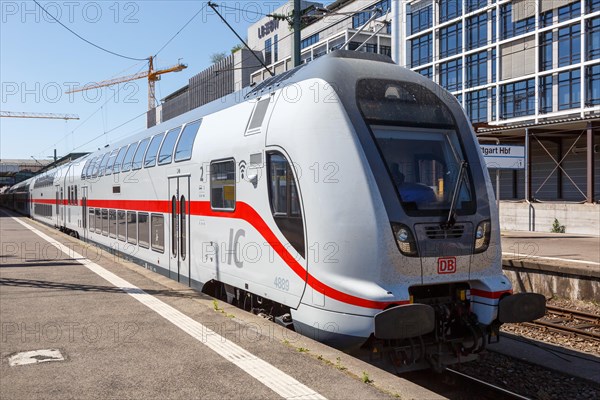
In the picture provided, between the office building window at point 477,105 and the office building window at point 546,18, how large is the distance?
611 cm

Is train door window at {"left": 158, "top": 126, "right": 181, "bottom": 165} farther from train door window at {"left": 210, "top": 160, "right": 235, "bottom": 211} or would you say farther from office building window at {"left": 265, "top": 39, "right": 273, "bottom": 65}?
office building window at {"left": 265, "top": 39, "right": 273, "bottom": 65}

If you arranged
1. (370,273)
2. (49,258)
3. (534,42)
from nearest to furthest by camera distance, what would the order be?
(370,273)
(49,258)
(534,42)

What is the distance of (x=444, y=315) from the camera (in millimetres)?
6047

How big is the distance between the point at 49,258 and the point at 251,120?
9.27m

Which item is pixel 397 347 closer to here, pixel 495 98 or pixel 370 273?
pixel 370 273

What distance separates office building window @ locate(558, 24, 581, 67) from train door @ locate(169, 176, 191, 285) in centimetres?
3154

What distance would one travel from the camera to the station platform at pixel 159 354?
4918 millimetres

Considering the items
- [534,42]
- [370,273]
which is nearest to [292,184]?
[370,273]

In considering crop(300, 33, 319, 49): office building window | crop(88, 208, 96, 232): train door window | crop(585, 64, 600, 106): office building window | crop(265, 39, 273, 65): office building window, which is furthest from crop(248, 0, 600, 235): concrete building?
crop(265, 39, 273, 65): office building window

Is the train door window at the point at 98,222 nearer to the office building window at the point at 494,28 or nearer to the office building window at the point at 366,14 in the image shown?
the office building window at the point at 494,28

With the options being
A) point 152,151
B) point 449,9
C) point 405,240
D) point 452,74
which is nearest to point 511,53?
point 452,74

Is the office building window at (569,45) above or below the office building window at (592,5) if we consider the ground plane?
below

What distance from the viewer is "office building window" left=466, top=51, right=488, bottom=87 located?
40.4 metres

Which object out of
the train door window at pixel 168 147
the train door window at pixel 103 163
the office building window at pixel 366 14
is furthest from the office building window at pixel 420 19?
the train door window at pixel 168 147
